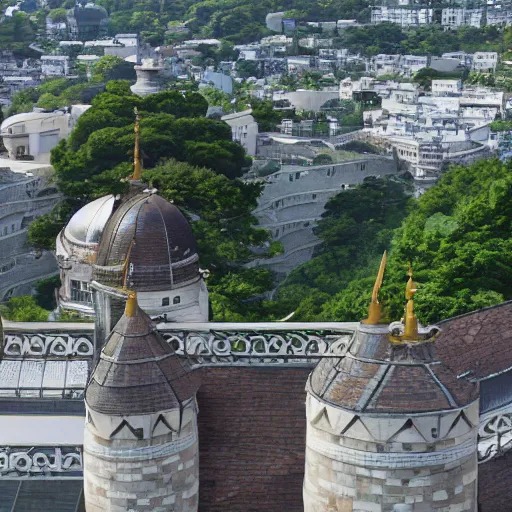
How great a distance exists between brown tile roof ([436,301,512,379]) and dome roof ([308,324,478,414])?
252cm

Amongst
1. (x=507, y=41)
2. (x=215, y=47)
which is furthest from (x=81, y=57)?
(x=507, y=41)

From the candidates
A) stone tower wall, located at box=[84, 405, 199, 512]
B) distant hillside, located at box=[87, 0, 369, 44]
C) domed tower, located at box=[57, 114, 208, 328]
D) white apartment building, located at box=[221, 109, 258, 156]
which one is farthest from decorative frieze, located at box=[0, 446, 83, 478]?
distant hillside, located at box=[87, 0, 369, 44]

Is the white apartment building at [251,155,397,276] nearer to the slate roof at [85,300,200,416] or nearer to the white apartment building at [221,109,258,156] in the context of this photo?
the white apartment building at [221,109,258,156]

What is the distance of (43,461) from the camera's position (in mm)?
15141

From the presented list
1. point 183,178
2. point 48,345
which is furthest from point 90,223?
point 48,345

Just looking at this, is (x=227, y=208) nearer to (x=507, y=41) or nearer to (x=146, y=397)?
(x=146, y=397)

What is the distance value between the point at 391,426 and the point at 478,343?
12.0 feet

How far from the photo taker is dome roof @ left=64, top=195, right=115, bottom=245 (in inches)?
1184

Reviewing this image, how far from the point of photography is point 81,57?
139375 mm

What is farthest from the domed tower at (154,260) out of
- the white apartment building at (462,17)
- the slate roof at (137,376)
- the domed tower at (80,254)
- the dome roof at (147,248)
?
the white apartment building at (462,17)

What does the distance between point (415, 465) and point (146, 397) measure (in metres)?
2.71

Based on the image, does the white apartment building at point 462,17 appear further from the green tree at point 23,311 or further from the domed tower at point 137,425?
the domed tower at point 137,425

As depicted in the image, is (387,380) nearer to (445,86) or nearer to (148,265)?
(148,265)

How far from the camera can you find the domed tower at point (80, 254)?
2873 cm
